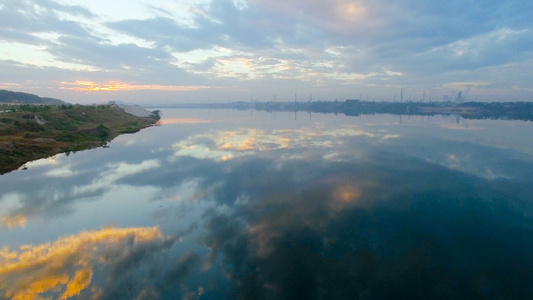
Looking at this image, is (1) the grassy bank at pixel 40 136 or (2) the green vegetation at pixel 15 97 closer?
(1) the grassy bank at pixel 40 136

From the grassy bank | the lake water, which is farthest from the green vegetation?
the lake water

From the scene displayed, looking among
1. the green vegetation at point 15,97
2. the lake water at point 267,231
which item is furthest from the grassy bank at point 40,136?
the green vegetation at point 15,97

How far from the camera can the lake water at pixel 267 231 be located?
8711mm

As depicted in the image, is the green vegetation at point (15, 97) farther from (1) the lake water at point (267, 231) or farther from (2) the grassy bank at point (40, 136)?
(1) the lake water at point (267, 231)

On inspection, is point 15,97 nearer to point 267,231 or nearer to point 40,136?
point 40,136

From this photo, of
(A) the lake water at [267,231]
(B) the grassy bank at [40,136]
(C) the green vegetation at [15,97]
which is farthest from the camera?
(C) the green vegetation at [15,97]

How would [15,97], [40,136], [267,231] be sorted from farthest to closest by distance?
1. [15,97]
2. [40,136]
3. [267,231]

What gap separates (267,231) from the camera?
476 inches

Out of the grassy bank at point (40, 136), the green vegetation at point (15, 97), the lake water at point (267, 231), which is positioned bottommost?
the lake water at point (267, 231)

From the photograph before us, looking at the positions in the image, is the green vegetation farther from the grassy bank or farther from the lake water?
the lake water

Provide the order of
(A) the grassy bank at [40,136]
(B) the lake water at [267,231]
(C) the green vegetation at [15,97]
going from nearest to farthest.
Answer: (B) the lake water at [267,231]
(A) the grassy bank at [40,136]
(C) the green vegetation at [15,97]

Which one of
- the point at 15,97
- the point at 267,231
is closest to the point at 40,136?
the point at 267,231

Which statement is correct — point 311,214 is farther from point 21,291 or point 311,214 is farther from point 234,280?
point 21,291

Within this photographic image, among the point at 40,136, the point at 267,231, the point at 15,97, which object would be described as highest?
the point at 15,97
